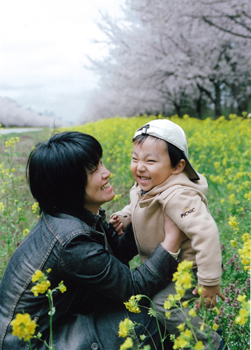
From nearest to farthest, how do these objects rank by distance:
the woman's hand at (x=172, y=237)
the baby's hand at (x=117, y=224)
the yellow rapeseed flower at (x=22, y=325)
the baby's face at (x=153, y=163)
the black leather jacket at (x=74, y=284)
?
the yellow rapeseed flower at (x=22, y=325) < the black leather jacket at (x=74, y=284) < the woman's hand at (x=172, y=237) < the baby's face at (x=153, y=163) < the baby's hand at (x=117, y=224)

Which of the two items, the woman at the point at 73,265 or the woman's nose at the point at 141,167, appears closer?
the woman at the point at 73,265

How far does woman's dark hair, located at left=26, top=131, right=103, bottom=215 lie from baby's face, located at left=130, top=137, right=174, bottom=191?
24 cm

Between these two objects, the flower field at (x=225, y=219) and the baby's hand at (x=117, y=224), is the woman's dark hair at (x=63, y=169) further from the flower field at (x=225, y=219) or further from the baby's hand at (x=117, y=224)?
the flower field at (x=225, y=219)

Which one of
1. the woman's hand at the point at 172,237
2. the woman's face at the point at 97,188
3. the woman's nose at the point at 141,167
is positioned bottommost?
Result: the woman's hand at the point at 172,237

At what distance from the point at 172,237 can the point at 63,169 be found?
613mm

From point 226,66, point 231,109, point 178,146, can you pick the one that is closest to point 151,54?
point 226,66

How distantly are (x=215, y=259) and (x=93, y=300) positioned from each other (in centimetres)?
61

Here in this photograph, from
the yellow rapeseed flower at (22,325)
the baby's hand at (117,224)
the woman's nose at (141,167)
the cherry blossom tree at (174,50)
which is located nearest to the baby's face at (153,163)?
the woman's nose at (141,167)

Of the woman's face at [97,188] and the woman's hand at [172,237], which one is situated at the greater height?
the woman's face at [97,188]

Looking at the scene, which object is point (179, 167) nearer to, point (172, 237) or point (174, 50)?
point (172, 237)

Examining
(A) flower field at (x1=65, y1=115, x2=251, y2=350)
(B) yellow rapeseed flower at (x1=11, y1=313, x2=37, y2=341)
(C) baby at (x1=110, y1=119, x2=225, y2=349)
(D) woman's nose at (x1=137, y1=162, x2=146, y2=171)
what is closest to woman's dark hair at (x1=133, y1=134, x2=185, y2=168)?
(C) baby at (x1=110, y1=119, x2=225, y2=349)

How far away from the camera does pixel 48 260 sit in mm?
1457

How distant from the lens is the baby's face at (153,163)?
1717mm

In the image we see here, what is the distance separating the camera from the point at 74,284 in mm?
1534
